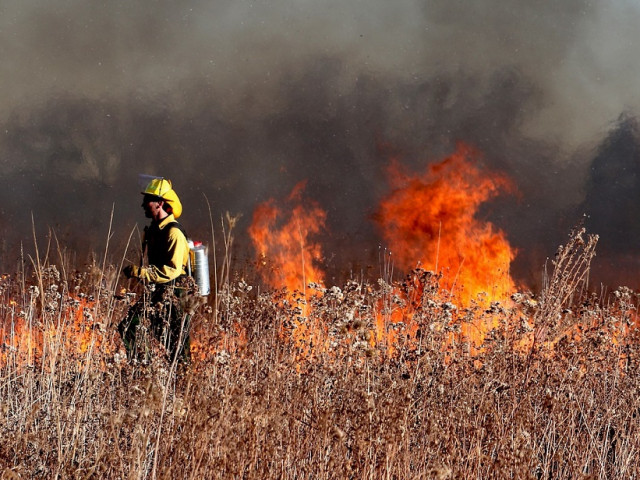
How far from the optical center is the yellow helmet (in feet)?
18.7

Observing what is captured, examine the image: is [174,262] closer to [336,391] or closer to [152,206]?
[152,206]

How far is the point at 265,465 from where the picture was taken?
254 centimetres

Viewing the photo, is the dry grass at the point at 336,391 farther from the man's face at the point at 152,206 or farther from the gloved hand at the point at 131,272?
the man's face at the point at 152,206

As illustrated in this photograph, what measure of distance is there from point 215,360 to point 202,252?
2670mm

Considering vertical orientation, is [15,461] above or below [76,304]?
below

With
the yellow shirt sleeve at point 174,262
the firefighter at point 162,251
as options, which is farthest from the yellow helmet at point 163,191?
the yellow shirt sleeve at point 174,262

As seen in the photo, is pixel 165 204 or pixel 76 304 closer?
pixel 76 304

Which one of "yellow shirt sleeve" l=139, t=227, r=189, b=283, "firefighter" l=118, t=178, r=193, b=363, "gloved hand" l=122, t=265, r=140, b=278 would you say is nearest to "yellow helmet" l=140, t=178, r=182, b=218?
"firefighter" l=118, t=178, r=193, b=363

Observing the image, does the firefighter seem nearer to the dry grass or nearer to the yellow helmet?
the yellow helmet

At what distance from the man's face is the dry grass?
3.11 ft

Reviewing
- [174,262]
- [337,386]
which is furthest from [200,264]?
[337,386]

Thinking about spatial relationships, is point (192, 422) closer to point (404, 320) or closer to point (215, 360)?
point (215, 360)

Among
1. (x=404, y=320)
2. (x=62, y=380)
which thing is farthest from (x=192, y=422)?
(x=404, y=320)

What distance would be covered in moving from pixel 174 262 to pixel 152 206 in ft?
1.92
